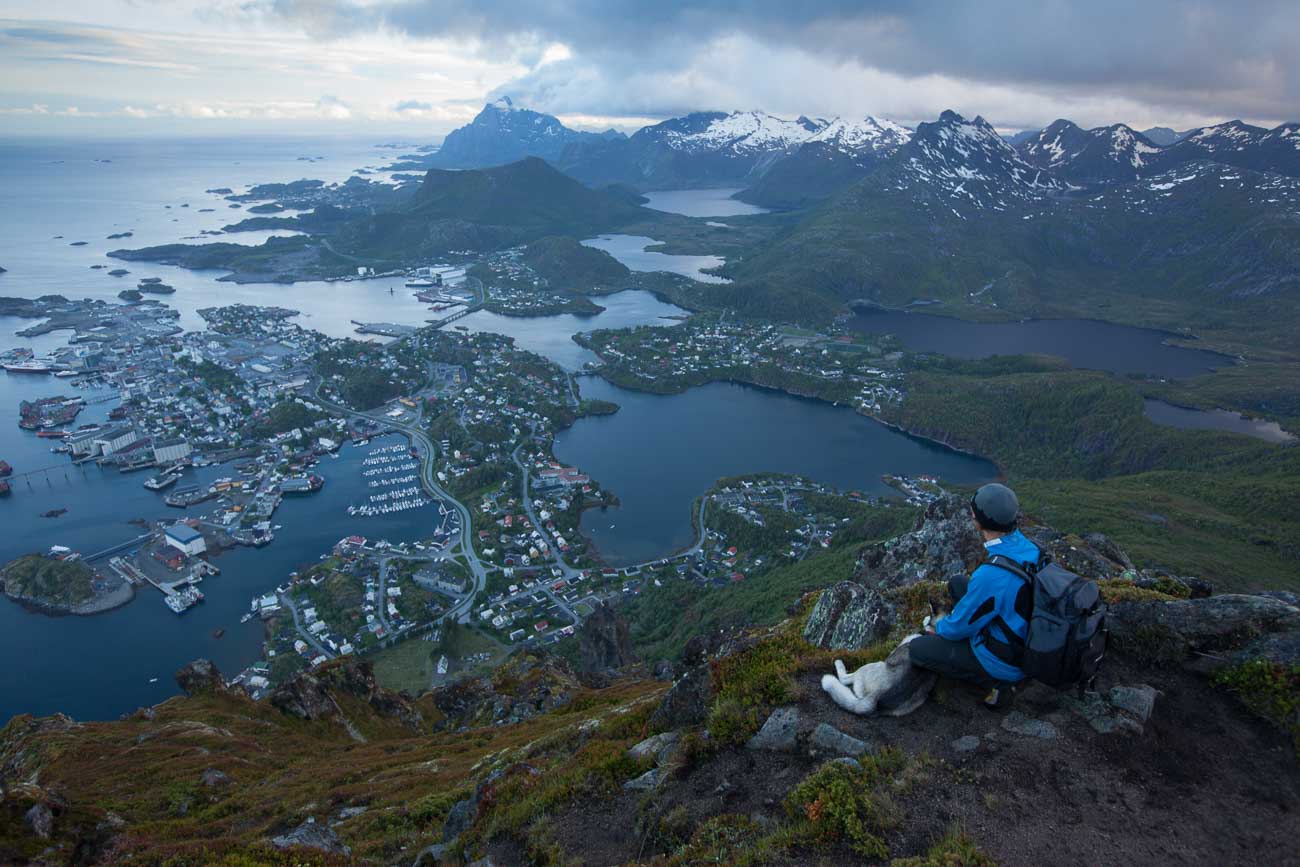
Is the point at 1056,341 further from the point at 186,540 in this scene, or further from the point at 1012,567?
the point at 1012,567

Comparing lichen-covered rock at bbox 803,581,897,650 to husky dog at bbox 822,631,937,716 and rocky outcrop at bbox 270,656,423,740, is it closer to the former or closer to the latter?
husky dog at bbox 822,631,937,716

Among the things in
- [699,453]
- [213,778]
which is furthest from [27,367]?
[213,778]

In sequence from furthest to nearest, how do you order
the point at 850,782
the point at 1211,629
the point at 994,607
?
the point at 1211,629
the point at 850,782
the point at 994,607

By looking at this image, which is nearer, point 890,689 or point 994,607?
point 994,607

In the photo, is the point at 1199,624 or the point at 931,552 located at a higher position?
the point at 1199,624

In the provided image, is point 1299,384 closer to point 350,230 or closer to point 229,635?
point 229,635

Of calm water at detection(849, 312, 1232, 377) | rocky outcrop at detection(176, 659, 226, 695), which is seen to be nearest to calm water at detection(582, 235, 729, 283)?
calm water at detection(849, 312, 1232, 377)

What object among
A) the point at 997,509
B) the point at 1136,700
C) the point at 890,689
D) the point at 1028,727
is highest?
the point at 997,509
